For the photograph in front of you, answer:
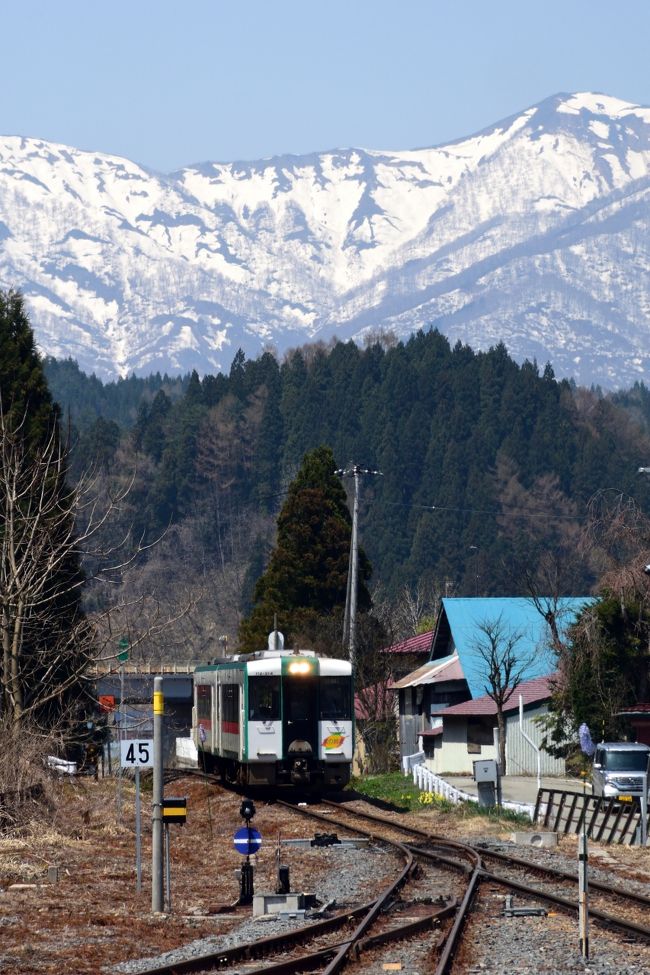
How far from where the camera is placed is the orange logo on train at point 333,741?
34.1 metres

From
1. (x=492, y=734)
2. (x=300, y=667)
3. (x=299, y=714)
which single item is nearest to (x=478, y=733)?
(x=492, y=734)

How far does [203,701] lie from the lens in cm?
4169

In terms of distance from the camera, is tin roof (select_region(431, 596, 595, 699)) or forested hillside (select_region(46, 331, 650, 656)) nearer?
tin roof (select_region(431, 596, 595, 699))

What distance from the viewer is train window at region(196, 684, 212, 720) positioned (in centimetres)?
4014

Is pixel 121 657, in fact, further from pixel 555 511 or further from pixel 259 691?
pixel 555 511

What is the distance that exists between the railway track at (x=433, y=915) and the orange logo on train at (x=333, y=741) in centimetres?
810

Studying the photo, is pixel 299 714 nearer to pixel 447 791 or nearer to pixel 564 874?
pixel 447 791

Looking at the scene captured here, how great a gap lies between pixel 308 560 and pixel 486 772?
43894 mm

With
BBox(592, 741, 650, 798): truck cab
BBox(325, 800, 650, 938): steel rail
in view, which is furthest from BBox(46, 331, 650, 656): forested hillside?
BBox(325, 800, 650, 938): steel rail

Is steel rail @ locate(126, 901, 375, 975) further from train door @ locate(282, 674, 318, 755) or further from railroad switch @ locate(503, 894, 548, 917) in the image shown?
train door @ locate(282, 674, 318, 755)

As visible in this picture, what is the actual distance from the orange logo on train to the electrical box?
2.82 metres

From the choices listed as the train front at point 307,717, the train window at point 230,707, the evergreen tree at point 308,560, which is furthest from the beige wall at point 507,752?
the train front at point 307,717

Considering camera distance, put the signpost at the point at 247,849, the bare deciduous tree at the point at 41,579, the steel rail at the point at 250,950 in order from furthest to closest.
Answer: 1. the bare deciduous tree at the point at 41,579
2. the signpost at the point at 247,849
3. the steel rail at the point at 250,950

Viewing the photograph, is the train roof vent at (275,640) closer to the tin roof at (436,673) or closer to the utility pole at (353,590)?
the utility pole at (353,590)
